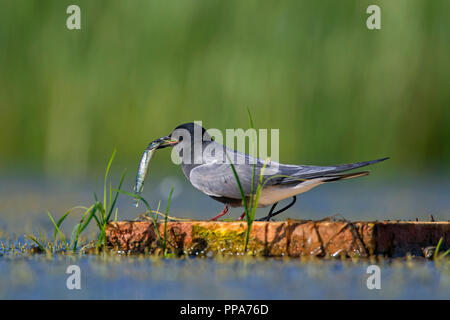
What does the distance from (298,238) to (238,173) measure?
92 cm

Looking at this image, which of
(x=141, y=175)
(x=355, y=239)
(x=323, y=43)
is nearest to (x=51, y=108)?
(x=323, y=43)

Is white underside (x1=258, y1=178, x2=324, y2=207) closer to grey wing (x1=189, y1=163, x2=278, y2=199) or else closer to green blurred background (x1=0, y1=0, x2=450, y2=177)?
grey wing (x1=189, y1=163, x2=278, y2=199)

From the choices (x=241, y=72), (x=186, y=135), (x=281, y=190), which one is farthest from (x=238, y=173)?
(x=241, y=72)

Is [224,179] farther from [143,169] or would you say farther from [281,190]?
[143,169]

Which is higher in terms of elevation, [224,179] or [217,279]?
[224,179]

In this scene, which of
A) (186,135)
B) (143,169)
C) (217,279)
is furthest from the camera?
(186,135)

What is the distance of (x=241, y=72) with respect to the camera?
9.84m

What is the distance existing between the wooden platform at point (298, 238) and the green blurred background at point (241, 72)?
16.0 ft

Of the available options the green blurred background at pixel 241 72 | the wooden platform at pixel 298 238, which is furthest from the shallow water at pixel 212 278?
the green blurred background at pixel 241 72

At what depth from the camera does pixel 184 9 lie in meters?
10.1

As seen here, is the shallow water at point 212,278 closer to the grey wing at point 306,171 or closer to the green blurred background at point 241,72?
→ the grey wing at point 306,171

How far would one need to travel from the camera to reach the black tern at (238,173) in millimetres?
5281

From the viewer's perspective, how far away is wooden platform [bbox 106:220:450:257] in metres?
4.64

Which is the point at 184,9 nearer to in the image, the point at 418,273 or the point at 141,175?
the point at 141,175
